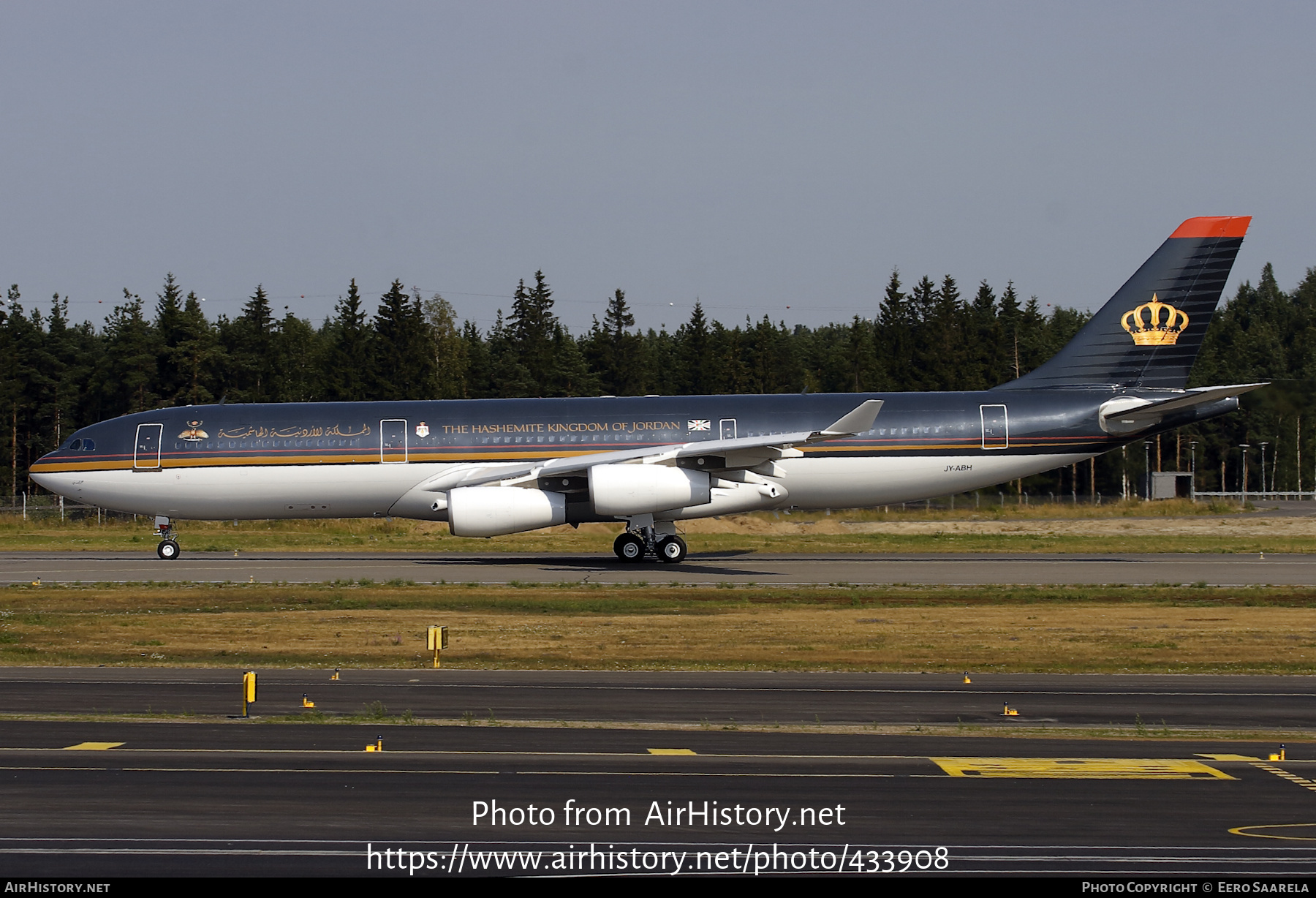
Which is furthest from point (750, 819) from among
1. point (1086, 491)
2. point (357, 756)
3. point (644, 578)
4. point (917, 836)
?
point (1086, 491)

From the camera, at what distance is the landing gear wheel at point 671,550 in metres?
31.5

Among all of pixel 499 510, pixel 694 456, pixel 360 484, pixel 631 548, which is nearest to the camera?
pixel 499 510

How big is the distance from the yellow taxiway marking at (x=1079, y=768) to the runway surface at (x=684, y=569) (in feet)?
52.9

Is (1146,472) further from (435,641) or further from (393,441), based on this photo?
(435,641)

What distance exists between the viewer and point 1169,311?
1362 inches

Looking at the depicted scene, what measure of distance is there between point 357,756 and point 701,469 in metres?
20.3

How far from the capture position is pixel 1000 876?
7.41 m

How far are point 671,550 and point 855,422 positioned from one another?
6.12 metres

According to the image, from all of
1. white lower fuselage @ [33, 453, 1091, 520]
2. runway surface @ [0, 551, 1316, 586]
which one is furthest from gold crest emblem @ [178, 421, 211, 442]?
runway surface @ [0, 551, 1316, 586]

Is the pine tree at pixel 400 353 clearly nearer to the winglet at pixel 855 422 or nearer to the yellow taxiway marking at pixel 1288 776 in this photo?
the winglet at pixel 855 422

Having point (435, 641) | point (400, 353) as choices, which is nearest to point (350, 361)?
Answer: point (400, 353)

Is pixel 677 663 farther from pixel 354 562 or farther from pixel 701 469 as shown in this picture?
pixel 354 562

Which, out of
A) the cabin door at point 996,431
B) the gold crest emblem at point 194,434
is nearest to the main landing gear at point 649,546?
the cabin door at point 996,431

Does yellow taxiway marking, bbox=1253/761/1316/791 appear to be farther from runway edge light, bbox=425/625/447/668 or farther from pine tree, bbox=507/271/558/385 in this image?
pine tree, bbox=507/271/558/385
